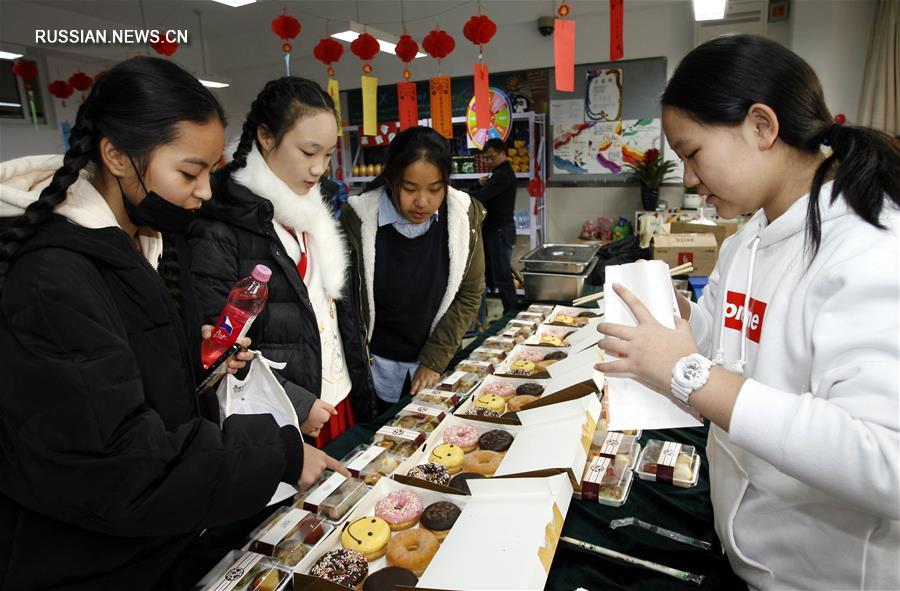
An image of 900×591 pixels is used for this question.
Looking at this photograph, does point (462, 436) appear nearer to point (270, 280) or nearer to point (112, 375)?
point (270, 280)

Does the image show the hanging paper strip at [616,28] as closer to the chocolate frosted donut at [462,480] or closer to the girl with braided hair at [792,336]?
the girl with braided hair at [792,336]

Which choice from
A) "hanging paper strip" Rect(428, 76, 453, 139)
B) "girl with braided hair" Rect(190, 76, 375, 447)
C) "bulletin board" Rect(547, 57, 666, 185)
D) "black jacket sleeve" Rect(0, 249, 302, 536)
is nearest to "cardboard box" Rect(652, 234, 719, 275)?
"hanging paper strip" Rect(428, 76, 453, 139)

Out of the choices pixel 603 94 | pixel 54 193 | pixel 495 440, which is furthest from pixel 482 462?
pixel 603 94

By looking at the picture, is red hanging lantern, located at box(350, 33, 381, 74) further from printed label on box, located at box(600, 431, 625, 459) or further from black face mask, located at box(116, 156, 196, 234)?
printed label on box, located at box(600, 431, 625, 459)

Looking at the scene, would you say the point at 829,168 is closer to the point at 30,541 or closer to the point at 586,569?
the point at 586,569

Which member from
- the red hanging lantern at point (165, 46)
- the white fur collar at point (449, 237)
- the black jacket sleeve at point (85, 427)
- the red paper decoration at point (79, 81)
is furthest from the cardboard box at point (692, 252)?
the red paper decoration at point (79, 81)

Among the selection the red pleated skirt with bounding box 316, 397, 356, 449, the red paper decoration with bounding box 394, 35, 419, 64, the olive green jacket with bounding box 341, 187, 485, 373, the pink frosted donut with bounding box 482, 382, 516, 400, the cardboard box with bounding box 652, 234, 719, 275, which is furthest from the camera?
the red paper decoration with bounding box 394, 35, 419, 64

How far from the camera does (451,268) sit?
2.05 m

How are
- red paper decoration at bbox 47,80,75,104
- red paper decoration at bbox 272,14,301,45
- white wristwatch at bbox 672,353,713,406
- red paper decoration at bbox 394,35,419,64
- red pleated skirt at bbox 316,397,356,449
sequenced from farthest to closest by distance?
red paper decoration at bbox 47,80,75,104 → red paper decoration at bbox 394,35,419,64 → red paper decoration at bbox 272,14,301,45 → red pleated skirt at bbox 316,397,356,449 → white wristwatch at bbox 672,353,713,406

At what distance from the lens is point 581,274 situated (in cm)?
263

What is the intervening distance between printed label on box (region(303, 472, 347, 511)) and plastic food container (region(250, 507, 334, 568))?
2 centimetres

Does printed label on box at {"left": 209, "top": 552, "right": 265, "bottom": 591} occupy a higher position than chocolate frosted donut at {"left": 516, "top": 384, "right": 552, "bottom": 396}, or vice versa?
chocolate frosted donut at {"left": 516, "top": 384, "right": 552, "bottom": 396}

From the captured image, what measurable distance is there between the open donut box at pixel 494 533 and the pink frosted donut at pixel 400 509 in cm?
1

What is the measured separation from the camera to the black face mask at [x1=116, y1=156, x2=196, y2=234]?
3.11 ft
